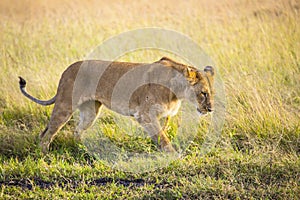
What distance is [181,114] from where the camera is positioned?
563 cm

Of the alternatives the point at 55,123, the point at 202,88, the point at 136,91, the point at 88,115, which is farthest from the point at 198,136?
the point at 55,123

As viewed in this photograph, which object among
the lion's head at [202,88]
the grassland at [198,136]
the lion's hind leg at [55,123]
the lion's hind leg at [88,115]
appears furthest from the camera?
the lion's hind leg at [88,115]

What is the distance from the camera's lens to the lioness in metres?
4.84

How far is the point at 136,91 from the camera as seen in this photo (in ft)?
16.7

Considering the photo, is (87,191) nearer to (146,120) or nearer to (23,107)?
(146,120)

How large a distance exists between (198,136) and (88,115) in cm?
123

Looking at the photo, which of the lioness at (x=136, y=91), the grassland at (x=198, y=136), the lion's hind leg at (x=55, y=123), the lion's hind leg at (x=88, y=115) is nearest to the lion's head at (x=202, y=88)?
the lioness at (x=136, y=91)

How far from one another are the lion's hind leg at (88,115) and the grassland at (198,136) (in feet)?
0.53

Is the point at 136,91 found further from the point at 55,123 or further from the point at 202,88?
the point at 55,123

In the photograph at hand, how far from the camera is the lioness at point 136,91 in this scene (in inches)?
190

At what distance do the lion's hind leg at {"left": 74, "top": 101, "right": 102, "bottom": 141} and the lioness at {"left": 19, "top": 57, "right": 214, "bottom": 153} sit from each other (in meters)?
0.02

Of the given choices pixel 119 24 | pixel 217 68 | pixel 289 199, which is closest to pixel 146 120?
pixel 289 199

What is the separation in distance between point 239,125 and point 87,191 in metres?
1.84

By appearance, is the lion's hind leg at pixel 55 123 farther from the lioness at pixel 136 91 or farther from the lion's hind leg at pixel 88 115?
the lion's hind leg at pixel 88 115
